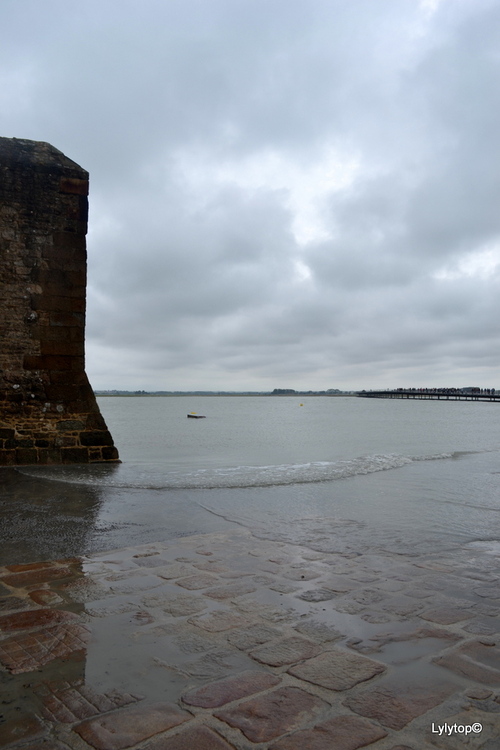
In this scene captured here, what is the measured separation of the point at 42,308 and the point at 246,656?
29.3 ft

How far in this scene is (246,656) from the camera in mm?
2578

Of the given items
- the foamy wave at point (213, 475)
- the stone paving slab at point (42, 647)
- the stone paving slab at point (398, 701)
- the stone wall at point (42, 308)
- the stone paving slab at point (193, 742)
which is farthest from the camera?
the stone wall at point (42, 308)

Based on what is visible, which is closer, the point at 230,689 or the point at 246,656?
the point at 230,689

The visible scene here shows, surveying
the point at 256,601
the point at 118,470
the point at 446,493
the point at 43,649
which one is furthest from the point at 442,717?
the point at 118,470

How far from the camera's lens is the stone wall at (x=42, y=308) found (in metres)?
9.85

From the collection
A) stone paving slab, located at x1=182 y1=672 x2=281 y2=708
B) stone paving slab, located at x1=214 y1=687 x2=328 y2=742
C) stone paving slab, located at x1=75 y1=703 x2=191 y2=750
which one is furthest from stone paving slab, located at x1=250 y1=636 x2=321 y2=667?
stone paving slab, located at x1=75 y1=703 x2=191 y2=750

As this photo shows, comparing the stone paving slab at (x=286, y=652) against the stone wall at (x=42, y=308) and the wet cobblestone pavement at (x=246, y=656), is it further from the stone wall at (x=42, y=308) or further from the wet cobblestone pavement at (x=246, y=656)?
the stone wall at (x=42, y=308)

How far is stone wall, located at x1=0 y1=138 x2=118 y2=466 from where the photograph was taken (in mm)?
9852

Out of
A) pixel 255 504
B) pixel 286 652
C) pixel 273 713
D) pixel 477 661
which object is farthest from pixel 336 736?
pixel 255 504

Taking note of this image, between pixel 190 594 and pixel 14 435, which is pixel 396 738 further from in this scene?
pixel 14 435

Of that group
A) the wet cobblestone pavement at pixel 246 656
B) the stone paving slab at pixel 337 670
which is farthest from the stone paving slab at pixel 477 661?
the stone paving slab at pixel 337 670

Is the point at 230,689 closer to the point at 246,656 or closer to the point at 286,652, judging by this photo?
the point at 246,656

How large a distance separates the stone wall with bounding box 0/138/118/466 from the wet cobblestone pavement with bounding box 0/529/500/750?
6.51 meters

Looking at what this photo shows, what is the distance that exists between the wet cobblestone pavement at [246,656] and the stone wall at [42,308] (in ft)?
21.4
